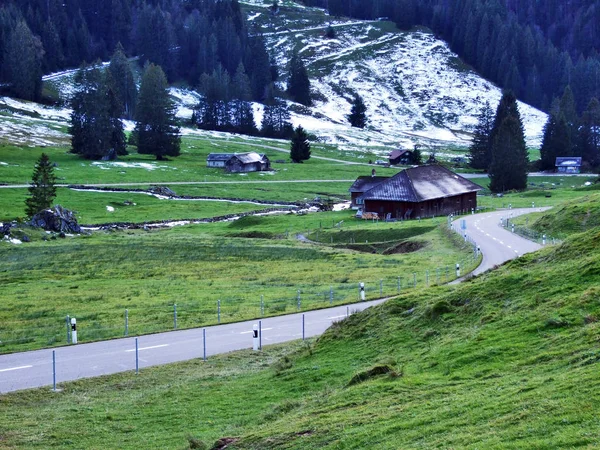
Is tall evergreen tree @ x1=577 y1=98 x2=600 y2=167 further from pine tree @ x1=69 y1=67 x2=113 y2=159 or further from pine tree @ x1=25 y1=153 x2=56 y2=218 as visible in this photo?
pine tree @ x1=25 y1=153 x2=56 y2=218

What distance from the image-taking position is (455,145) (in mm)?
192500

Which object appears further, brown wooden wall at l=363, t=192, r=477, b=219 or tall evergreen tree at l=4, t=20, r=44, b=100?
tall evergreen tree at l=4, t=20, r=44, b=100

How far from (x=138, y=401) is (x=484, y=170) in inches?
4890

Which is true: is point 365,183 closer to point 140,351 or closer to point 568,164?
point 568,164

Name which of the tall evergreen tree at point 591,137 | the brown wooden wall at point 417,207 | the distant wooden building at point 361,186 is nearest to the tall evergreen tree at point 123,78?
the distant wooden building at point 361,186

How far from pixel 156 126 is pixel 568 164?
7081 centimetres

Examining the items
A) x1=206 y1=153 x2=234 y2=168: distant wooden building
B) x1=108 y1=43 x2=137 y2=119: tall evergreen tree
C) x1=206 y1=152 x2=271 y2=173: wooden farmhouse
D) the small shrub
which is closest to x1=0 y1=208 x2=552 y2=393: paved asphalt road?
the small shrub

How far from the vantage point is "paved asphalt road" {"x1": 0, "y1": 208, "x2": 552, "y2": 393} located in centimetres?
2294

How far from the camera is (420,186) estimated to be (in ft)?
278

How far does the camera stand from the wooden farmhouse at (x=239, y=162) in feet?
426

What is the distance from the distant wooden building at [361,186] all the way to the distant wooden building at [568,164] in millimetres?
51253

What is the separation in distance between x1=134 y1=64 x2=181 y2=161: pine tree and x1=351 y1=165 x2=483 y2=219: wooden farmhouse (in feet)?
190

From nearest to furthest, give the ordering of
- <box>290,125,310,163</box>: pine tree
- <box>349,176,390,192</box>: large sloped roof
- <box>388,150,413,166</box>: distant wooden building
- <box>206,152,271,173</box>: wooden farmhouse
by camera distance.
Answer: <box>349,176,390,192</box>: large sloped roof < <box>206,152,271,173</box>: wooden farmhouse < <box>290,125,310,163</box>: pine tree < <box>388,150,413,166</box>: distant wooden building

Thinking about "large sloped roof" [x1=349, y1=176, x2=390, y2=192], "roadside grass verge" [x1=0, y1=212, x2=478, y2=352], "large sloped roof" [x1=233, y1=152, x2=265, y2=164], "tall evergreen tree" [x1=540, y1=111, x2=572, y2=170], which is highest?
"tall evergreen tree" [x1=540, y1=111, x2=572, y2=170]
